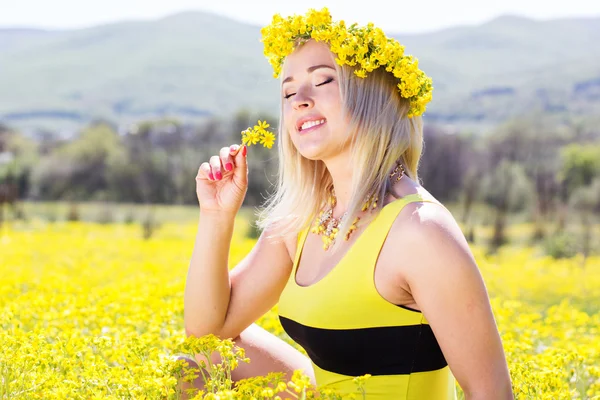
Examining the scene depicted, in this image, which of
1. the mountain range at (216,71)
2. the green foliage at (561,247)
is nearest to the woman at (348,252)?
the green foliage at (561,247)

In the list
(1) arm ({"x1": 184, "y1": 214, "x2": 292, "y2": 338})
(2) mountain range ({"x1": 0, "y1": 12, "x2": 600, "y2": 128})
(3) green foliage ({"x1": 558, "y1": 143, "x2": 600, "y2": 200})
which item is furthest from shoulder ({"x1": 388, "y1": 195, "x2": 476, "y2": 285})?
(2) mountain range ({"x1": 0, "y1": 12, "x2": 600, "y2": 128})

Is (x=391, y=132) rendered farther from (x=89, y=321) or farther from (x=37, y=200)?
(x=37, y=200)

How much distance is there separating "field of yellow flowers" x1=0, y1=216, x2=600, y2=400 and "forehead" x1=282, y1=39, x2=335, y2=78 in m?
1.02

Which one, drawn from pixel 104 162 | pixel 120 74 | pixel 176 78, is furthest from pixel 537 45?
pixel 104 162

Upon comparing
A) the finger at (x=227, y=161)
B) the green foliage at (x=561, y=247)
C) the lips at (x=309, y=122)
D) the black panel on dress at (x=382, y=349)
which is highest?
the lips at (x=309, y=122)

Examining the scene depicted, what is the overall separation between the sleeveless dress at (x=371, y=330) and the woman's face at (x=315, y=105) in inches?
13.1

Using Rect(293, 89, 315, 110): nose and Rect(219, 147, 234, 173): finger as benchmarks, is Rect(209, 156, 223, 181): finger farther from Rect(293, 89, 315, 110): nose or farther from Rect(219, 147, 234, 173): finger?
Rect(293, 89, 315, 110): nose

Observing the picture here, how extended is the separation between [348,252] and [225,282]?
0.66m

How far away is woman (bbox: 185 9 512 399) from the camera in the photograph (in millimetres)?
2191

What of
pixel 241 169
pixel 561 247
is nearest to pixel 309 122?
pixel 241 169

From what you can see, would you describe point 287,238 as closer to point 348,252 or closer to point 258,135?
point 258,135

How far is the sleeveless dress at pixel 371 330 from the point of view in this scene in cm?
234

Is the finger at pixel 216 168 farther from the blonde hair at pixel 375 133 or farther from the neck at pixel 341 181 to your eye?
the neck at pixel 341 181

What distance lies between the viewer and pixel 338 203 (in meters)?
2.78
